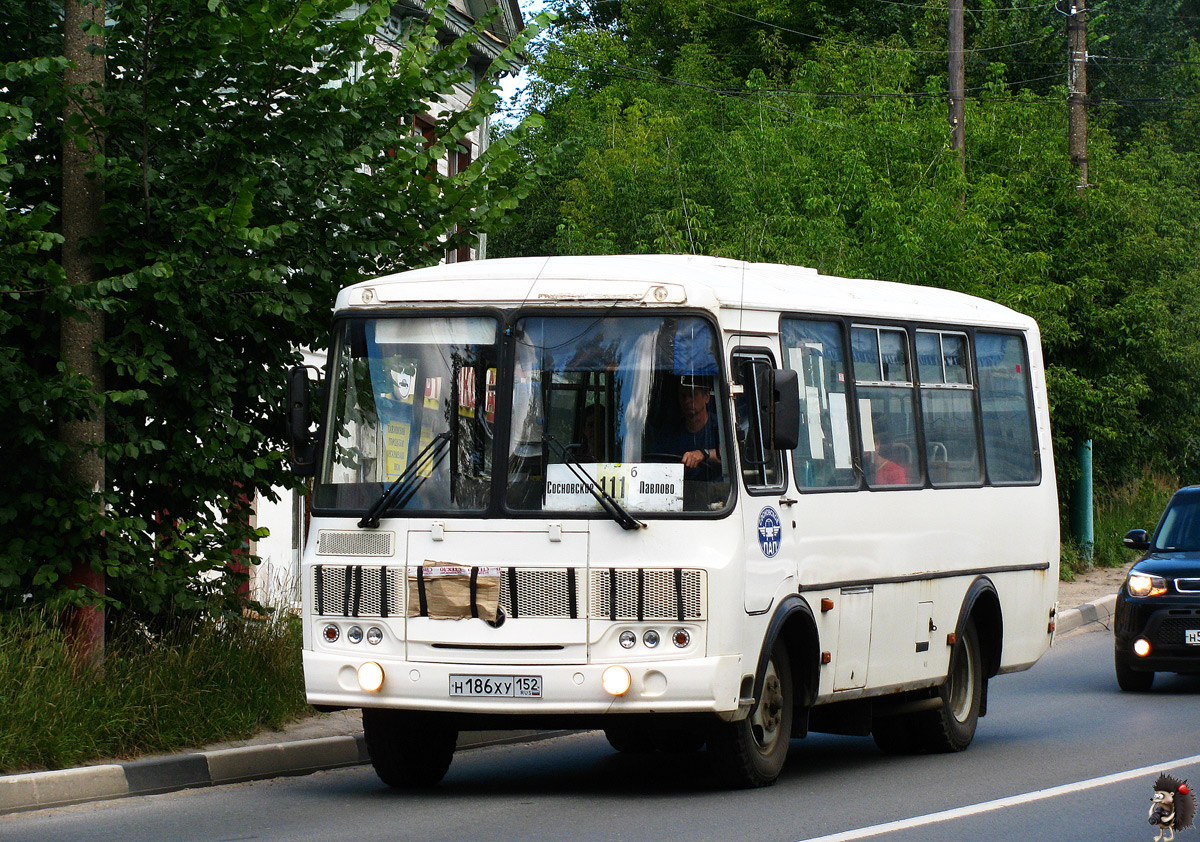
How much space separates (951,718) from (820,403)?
2.67m

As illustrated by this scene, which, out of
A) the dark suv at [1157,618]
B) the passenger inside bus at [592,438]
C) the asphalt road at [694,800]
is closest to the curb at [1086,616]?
the dark suv at [1157,618]

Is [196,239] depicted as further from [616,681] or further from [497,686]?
[616,681]

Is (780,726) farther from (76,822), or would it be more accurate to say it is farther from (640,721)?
(76,822)

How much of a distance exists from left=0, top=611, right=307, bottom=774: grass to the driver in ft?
11.1

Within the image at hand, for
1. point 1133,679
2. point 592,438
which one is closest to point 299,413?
point 592,438

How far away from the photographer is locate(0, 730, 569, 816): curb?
9422 mm

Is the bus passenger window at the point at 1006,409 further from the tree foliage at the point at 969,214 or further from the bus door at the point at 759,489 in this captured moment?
the tree foliage at the point at 969,214

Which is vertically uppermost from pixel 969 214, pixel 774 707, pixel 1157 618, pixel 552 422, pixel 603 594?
pixel 969 214

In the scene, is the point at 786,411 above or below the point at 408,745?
above

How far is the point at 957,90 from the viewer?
26719 millimetres

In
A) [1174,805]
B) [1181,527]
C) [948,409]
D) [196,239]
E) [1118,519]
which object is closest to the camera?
[1174,805]

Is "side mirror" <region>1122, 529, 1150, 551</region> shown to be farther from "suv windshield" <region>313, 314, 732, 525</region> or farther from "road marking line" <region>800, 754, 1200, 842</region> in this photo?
"suv windshield" <region>313, 314, 732, 525</region>

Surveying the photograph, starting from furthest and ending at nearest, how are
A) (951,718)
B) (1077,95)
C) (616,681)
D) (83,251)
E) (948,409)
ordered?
1. (1077,95)
2. (948,409)
3. (951,718)
4. (83,251)
5. (616,681)

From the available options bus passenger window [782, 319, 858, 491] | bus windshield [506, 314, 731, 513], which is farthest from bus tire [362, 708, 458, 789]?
bus passenger window [782, 319, 858, 491]
